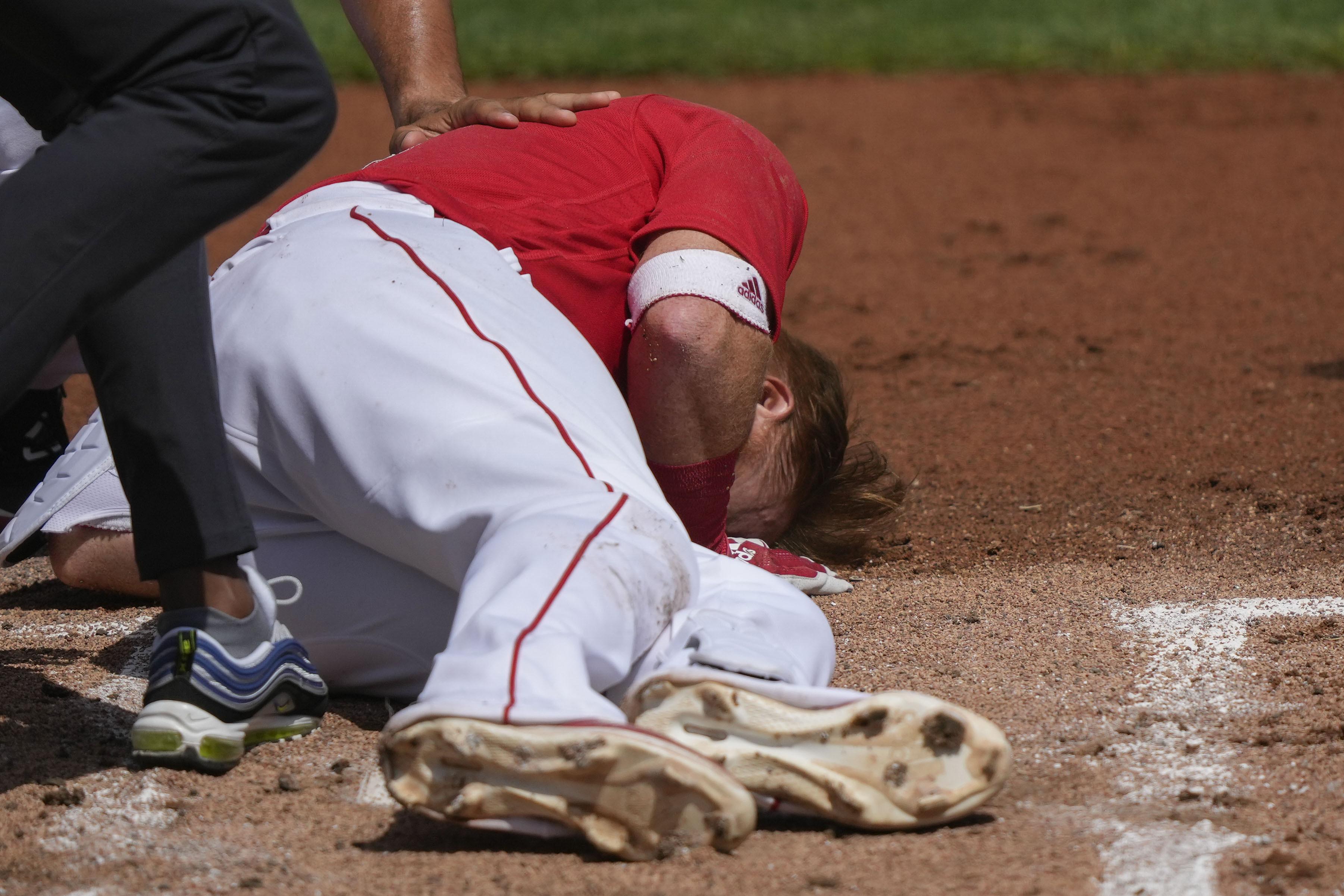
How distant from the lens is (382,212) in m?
2.04

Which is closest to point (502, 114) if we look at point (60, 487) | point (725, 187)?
point (725, 187)

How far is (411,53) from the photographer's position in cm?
291

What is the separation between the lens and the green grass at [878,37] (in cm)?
812

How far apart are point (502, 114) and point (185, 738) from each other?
3.80 ft

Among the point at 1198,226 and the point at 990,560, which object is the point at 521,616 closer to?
the point at 990,560

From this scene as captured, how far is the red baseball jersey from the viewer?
2.15 m

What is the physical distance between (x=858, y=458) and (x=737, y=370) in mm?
706

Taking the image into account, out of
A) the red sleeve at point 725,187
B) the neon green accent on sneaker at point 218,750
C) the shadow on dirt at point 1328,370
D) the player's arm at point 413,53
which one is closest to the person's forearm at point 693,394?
the red sleeve at point 725,187

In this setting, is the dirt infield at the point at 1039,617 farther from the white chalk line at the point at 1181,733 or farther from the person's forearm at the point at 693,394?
the person's forearm at the point at 693,394

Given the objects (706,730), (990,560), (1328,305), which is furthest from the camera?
(1328,305)

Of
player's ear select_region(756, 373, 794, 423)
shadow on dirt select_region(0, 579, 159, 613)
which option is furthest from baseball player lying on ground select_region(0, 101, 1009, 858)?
shadow on dirt select_region(0, 579, 159, 613)

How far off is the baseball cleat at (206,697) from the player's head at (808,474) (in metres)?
0.96

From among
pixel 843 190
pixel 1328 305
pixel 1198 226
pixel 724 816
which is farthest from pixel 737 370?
pixel 843 190

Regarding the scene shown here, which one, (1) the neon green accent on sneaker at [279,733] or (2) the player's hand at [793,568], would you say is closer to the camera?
(1) the neon green accent on sneaker at [279,733]
